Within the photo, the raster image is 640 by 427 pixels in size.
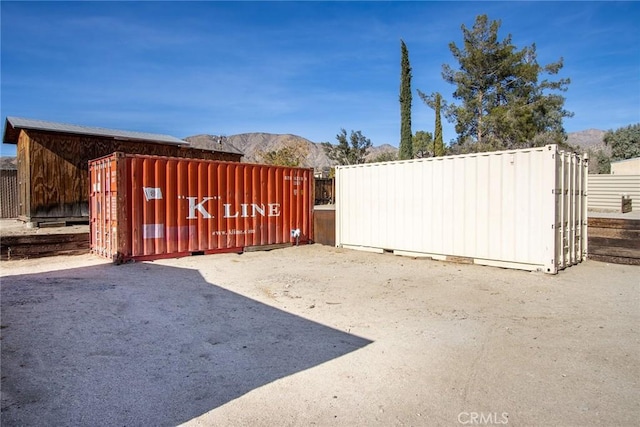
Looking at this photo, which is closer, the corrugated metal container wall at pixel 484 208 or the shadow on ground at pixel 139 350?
the shadow on ground at pixel 139 350

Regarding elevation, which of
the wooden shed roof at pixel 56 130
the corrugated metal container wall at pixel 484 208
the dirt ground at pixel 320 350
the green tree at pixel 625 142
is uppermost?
the green tree at pixel 625 142

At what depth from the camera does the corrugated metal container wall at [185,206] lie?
31.7 feet

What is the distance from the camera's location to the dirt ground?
3.16 m

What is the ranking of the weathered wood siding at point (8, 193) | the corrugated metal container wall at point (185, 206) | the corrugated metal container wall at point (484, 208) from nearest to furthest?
the corrugated metal container wall at point (484, 208)
the corrugated metal container wall at point (185, 206)
the weathered wood siding at point (8, 193)

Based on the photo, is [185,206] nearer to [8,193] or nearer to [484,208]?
[484,208]

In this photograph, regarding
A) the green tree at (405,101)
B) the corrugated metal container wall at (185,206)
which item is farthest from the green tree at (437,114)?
the corrugated metal container wall at (185,206)

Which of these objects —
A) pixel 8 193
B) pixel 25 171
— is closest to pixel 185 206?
pixel 25 171

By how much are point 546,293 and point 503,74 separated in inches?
1050

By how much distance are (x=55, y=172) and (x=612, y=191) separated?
2714cm

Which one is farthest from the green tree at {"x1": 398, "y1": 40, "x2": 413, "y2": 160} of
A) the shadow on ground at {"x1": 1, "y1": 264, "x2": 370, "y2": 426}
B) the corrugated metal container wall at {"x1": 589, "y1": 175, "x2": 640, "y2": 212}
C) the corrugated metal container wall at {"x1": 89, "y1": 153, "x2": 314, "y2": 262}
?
the shadow on ground at {"x1": 1, "y1": 264, "x2": 370, "y2": 426}

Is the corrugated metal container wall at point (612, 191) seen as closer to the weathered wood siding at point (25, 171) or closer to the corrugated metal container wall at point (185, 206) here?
the corrugated metal container wall at point (185, 206)

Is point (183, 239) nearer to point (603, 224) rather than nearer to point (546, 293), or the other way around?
point (546, 293)

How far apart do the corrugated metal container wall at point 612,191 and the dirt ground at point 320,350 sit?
1731cm

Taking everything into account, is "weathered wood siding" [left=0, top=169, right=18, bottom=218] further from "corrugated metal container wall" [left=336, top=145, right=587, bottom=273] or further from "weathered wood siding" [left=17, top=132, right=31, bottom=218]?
"corrugated metal container wall" [left=336, top=145, right=587, bottom=273]
